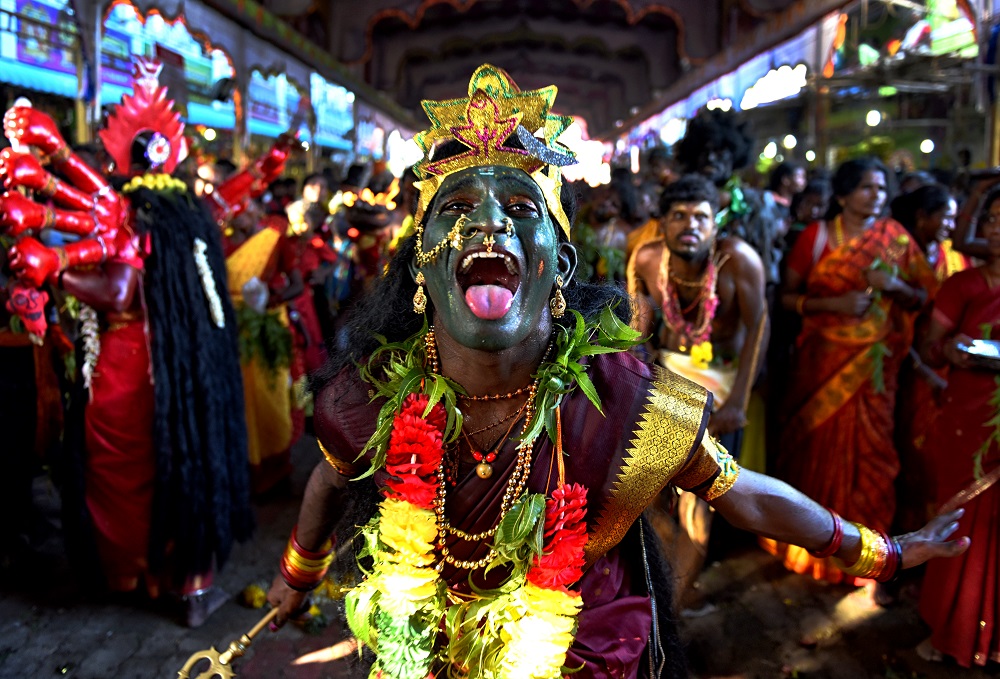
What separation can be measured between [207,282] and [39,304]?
0.77 meters

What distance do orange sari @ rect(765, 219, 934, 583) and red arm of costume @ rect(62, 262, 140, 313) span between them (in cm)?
362

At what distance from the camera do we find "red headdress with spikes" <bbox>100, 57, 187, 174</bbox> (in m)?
3.47

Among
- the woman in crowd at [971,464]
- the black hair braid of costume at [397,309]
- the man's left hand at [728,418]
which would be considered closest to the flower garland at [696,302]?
the man's left hand at [728,418]

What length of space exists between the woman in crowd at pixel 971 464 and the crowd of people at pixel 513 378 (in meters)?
0.01

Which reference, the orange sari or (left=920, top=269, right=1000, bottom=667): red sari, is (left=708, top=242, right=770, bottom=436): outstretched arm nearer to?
the orange sari

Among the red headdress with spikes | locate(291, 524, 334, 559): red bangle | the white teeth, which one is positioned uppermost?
the red headdress with spikes

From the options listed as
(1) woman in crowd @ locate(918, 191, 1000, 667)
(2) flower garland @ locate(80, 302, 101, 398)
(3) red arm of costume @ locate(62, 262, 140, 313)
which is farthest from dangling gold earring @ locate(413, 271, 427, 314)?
(1) woman in crowd @ locate(918, 191, 1000, 667)

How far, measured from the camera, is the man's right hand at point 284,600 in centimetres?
210

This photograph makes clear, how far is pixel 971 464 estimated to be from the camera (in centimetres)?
324

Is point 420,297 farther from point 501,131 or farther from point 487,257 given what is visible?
point 501,131

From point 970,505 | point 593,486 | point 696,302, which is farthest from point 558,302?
point 970,505

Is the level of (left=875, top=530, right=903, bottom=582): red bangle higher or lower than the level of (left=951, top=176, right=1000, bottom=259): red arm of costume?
lower

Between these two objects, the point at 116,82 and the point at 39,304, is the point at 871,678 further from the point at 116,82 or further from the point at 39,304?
the point at 116,82

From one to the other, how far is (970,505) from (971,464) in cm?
20
